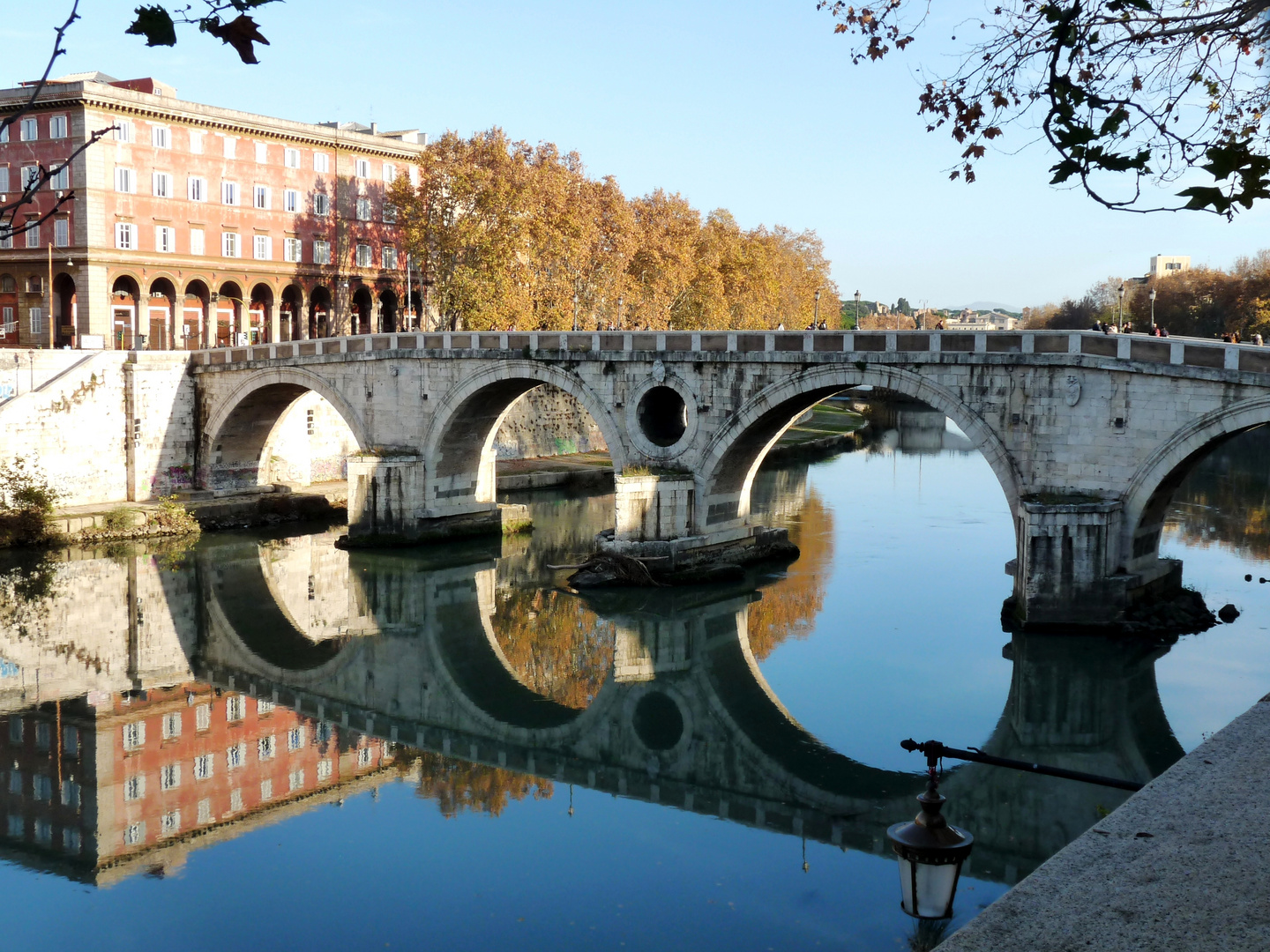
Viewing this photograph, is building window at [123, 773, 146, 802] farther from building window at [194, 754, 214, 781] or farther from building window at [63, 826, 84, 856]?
building window at [63, 826, 84, 856]

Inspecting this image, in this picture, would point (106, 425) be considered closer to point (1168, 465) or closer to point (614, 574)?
point (614, 574)

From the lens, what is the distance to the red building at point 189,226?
35.1 metres

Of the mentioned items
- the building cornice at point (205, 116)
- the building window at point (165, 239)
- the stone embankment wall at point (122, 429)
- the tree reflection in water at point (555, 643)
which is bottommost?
the tree reflection in water at point (555, 643)

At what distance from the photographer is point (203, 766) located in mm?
15688

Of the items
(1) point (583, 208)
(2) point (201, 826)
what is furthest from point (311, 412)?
(2) point (201, 826)

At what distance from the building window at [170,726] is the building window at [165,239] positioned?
2332 centimetres

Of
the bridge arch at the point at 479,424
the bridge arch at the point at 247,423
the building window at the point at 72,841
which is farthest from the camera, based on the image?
the bridge arch at the point at 247,423

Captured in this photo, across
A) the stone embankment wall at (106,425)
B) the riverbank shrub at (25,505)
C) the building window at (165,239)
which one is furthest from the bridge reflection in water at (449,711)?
the building window at (165,239)

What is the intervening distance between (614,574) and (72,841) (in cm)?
1240

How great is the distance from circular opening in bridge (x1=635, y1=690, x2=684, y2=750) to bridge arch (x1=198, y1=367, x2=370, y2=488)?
15.1 meters

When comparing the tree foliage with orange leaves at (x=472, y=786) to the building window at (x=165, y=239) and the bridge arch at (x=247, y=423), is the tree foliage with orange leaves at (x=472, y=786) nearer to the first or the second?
the bridge arch at (x=247, y=423)

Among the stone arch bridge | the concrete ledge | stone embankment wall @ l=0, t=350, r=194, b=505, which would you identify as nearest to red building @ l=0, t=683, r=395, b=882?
the stone arch bridge

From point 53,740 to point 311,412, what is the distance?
1904 centimetres

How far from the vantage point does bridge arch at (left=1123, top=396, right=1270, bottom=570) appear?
18484 millimetres
